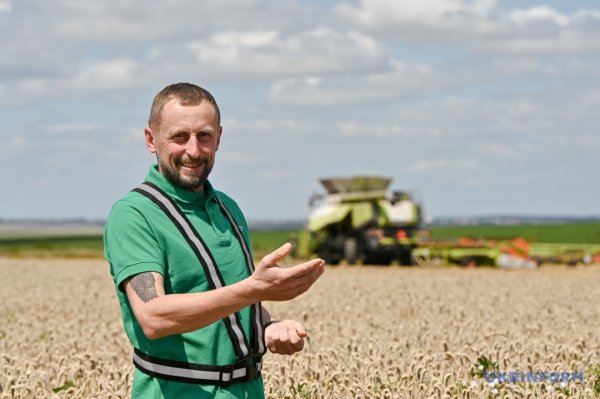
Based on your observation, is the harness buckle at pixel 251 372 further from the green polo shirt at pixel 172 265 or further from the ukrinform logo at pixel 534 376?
the ukrinform logo at pixel 534 376

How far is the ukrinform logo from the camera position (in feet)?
25.4

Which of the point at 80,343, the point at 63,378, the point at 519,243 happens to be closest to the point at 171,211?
the point at 63,378

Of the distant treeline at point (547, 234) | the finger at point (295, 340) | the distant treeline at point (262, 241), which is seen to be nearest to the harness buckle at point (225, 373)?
the finger at point (295, 340)

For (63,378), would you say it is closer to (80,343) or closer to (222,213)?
(80,343)

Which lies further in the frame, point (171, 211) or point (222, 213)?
point (222, 213)

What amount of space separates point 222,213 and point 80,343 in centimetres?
720

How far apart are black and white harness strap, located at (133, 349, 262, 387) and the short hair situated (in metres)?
0.99

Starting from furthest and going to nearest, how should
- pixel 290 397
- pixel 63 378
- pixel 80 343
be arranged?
pixel 80 343, pixel 63 378, pixel 290 397

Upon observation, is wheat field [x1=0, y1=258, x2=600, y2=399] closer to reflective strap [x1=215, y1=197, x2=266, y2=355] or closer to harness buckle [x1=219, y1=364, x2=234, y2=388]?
reflective strap [x1=215, y1=197, x2=266, y2=355]

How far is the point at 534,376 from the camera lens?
8055 millimetres

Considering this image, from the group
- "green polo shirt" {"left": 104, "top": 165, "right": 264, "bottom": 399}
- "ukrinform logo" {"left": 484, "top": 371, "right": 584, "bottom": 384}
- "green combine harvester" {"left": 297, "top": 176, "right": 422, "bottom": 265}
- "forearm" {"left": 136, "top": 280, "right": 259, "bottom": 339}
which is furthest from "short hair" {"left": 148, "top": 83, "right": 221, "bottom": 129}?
"green combine harvester" {"left": 297, "top": 176, "right": 422, "bottom": 265}

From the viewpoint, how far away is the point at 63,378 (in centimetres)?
798

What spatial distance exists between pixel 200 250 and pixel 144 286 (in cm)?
28

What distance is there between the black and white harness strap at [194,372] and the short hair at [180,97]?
99 cm
